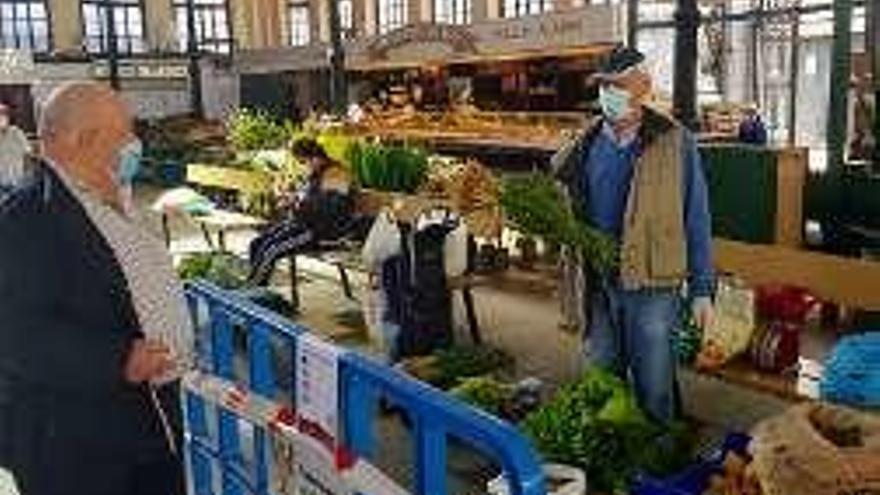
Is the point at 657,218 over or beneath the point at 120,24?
beneath

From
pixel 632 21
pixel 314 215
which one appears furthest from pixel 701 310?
pixel 632 21

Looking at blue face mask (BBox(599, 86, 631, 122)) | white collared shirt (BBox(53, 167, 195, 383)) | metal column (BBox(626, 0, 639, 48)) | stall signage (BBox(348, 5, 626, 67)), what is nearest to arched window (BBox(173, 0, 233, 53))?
stall signage (BBox(348, 5, 626, 67))

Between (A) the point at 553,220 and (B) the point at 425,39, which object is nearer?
(A) the point at 553,220

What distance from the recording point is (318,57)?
64.1ft

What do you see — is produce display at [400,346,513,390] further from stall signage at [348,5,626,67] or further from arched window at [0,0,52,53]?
arched window at [0,0,52,53]

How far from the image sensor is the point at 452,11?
2350 cm

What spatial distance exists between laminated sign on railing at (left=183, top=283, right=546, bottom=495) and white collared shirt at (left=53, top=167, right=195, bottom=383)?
13.6 inches

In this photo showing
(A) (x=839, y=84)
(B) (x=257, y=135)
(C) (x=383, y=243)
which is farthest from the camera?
(B) (x=257, y=135)

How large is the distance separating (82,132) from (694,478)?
2.63m

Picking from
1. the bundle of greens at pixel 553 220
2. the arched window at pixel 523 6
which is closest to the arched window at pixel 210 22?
the arched window at pixel 523 6

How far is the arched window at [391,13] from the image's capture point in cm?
2514

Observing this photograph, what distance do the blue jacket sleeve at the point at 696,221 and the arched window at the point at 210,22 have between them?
85.8ft

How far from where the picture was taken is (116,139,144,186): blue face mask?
10.1 feet

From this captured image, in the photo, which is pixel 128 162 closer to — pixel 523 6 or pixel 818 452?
pixel 818 452
